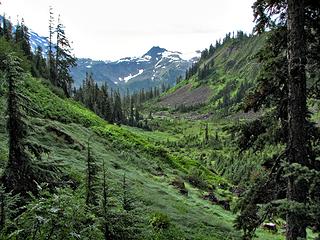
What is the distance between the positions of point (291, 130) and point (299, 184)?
1268 millimetres

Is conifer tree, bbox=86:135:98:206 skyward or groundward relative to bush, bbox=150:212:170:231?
skyward

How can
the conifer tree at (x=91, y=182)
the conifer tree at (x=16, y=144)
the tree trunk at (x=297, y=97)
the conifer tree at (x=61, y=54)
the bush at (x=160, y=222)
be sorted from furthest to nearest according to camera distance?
the conifer tree at (x=61, y=54) → the bush at (x=160, y=222) → the conifer tree at (x=91, y=182) → the conifer tree at (x=16, y=144) → the tree trunk at (x=297, y=97)

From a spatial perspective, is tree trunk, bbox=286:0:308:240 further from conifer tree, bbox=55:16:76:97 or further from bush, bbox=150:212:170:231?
conifer tree, bbox=55:16:76:97

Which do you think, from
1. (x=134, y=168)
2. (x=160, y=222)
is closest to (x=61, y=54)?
(x=134, y=168)

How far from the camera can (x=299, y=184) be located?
846cm

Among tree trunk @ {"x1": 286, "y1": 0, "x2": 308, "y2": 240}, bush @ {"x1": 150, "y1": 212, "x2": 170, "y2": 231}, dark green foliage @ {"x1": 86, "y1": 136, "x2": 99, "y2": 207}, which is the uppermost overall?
tree trunk @ {"x1": 286, "y1": 0, "x2": 308, "y2": 240}

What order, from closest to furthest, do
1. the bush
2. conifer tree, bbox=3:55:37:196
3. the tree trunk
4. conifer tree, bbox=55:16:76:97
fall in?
1. the tree trunk
2. conifer tree, bbox=3:55:37:196
3. the bush
4. conifer tree, bbox=55:16:76:97

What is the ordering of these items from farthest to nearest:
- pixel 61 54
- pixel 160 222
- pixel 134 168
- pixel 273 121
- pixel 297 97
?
pixel 61 54, pixel 134 168, pixel 160 222, pixel 273 121, pixel 297 97

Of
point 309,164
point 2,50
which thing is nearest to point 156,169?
point 2,50

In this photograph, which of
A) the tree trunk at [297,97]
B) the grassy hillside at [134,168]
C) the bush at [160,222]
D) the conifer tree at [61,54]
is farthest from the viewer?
the conifer tree at [61,54]

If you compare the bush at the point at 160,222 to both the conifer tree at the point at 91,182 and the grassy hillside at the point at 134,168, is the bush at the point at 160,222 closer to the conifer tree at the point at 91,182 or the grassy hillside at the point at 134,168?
the grassy hillside at the point at 134,168

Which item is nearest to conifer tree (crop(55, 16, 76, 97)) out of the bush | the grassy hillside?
the grassy hillside

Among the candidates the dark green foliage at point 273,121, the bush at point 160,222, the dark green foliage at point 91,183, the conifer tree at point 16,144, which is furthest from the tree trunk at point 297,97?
the bush at point 160,222

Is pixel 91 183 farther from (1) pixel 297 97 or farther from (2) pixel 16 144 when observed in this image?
(1) pixel 297 97
